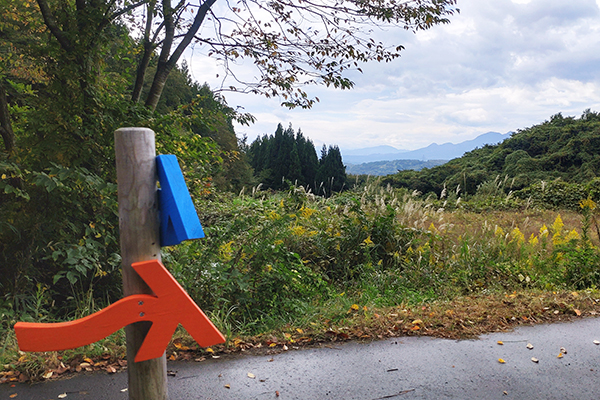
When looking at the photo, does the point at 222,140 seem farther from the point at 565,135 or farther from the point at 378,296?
the point at 378,296

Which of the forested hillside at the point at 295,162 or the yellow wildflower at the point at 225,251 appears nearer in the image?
the yellow wildflower at the point at 225,251

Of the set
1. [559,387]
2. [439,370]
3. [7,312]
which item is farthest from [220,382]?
[559,387]

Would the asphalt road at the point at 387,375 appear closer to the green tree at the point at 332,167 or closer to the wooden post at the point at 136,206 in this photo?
the wooden post at the point at 136,206

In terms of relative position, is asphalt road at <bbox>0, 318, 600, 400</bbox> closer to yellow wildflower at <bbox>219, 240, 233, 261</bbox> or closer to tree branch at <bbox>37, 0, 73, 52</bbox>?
yellow wildflower at <bbox>219, 240, 233, 261</bbox>

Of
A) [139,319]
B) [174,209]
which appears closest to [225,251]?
[139,319]

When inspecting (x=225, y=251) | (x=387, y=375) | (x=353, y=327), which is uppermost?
(x=225, y=251)

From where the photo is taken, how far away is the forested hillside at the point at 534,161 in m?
17.7

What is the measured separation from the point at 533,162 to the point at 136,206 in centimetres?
2106

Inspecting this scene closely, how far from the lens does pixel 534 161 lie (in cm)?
1909

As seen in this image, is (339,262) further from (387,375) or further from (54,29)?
(54,29)

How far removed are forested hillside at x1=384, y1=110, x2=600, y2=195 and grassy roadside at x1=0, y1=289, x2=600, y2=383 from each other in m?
12.2

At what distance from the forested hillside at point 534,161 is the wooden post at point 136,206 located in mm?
15814

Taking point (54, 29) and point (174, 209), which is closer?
point (174, 209)

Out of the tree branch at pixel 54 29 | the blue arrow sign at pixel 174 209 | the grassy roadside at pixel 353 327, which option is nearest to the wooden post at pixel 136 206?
the blue arrow sign at pixel 174 209
